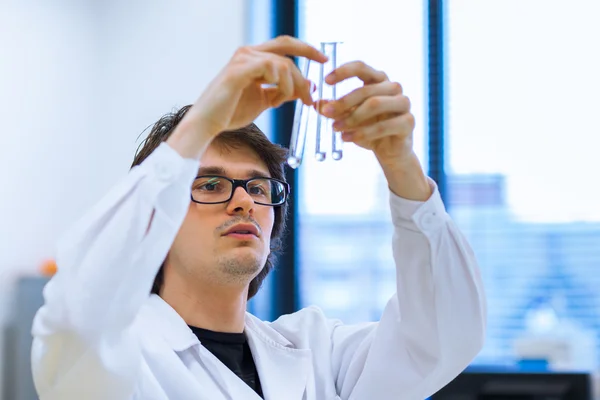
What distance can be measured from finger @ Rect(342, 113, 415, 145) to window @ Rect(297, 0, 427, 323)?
1.96m

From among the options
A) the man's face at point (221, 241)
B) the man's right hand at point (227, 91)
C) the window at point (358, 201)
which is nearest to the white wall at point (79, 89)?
the window at point (358, 201)

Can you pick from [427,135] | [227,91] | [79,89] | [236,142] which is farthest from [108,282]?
[427,135]

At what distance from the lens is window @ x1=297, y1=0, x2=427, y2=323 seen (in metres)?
3.26

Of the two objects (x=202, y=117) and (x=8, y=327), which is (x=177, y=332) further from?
(x=8, y=327)

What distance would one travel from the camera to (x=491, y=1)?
3250 mm

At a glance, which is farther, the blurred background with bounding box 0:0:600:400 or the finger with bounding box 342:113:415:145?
the blurred background with bounding box 0:0:600:400

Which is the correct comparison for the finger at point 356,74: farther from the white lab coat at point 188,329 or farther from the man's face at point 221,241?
the man's face at point 221,241

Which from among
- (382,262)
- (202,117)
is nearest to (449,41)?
(382,262)

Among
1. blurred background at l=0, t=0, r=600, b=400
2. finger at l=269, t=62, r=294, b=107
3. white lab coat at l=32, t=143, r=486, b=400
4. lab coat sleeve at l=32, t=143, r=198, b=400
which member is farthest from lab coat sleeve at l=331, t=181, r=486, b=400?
blurred background at l=0, t=0, r=600, b=400

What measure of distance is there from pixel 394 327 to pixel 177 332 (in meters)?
0.46

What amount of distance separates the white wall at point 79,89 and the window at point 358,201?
57 cm

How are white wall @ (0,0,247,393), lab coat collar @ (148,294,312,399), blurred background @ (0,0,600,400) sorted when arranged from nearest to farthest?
lab coat collar @ (148,294,312,399)
white wall @ (0,0,247,393)
blurred background @ (0,0,600,400)

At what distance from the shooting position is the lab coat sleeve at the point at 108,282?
3.50 ft

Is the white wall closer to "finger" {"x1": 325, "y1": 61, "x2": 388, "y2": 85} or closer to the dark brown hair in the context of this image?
the dark brown hair
